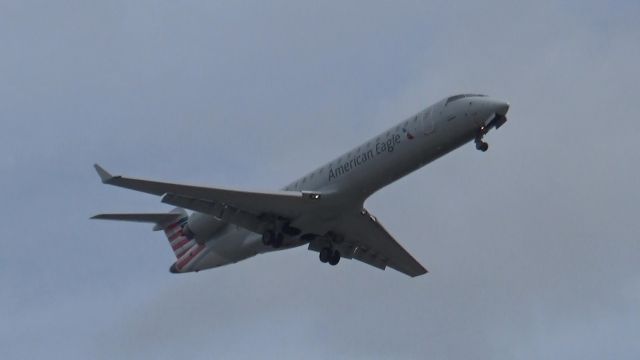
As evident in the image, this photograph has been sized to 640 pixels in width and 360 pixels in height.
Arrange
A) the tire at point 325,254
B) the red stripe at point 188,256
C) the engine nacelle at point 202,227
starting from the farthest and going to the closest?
the red stripe at point 188,256 → the tire at point 325,254 → the engine nacelle at point 202,227

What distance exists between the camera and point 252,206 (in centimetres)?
5312

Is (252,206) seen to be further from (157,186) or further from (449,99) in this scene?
(449,99)

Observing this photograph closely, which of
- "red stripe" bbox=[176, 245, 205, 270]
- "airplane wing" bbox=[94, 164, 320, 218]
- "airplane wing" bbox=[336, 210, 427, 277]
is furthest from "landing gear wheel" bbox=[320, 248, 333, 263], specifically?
"red stripe" bbox=[176, 245, 205, 270]

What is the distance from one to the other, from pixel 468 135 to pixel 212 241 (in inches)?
485

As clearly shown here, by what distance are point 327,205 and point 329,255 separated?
4.64m

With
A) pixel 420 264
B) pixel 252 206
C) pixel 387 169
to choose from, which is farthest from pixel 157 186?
pixel 420 264

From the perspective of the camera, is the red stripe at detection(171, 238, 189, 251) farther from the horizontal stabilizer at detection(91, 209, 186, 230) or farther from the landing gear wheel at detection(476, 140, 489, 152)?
the landing gear wheel at detection(476, 140, 489, 152)

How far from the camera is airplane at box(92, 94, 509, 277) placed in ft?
164

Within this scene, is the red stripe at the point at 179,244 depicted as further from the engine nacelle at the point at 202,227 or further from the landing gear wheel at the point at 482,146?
the landing gear wheel at the point at 482,146

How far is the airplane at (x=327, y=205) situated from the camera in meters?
→ 50.0

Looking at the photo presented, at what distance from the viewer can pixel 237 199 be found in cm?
5272

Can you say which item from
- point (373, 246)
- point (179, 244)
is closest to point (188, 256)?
point (179, 244)

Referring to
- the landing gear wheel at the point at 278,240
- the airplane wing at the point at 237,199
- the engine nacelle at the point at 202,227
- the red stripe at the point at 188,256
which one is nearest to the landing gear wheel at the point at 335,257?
the landing gear wheel at the point at 278,240

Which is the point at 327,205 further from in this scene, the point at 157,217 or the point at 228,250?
the point at 157,217
